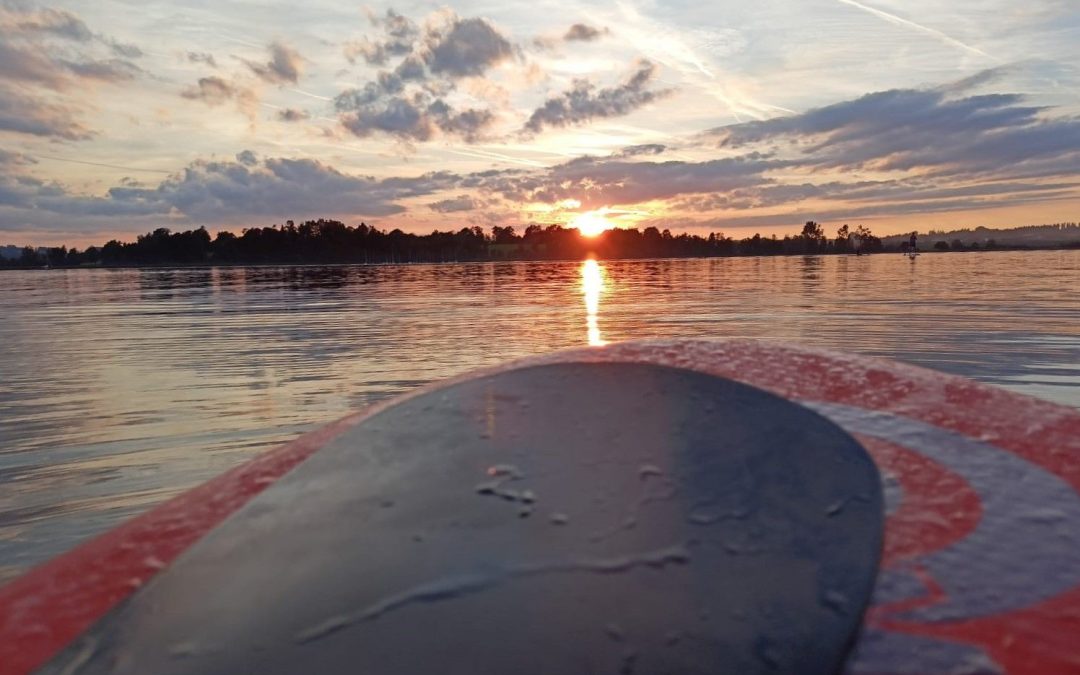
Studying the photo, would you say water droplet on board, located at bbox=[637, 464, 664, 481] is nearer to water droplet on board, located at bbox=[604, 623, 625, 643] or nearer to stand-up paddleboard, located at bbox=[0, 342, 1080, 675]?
stand-up paddleboard, located at bbox=[0, 342, 1080, 675]

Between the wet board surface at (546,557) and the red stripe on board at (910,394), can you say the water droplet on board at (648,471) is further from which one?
the red stripe on board at (910,394)

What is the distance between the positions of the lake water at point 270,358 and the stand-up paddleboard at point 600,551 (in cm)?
230

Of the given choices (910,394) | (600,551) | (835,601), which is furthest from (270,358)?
(835,601)

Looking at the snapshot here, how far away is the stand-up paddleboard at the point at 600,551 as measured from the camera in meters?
1.06

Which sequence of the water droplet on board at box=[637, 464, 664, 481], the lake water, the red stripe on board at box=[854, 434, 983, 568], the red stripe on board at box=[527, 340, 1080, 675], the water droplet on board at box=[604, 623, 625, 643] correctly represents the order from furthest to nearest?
1. the lake water
2. the red stripe on board at box=[527, 340, 1080, 675]
3. the water droplet on board at box=[637, 464, 664, 481]
4. the red stripe on board at box=[854, 434, 983, 568]
5. the water droplet on board at box=[604, 623, 625, 643]

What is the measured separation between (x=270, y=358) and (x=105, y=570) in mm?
7960

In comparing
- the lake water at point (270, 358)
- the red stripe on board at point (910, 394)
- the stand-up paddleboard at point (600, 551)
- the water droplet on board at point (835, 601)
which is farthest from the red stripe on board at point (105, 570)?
the lake water at point (270, 358)

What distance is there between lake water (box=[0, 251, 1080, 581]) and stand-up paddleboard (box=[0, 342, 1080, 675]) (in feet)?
7.54

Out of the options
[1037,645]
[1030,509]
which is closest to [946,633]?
[1037,645]

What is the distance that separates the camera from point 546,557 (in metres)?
1.21

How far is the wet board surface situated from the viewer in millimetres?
1055

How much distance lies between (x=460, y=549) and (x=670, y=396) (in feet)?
2.26

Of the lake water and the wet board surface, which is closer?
the wet board surface

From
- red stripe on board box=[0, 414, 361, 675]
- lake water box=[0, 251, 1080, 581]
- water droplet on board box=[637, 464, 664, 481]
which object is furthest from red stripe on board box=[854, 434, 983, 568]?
lake water box=[0, 251, 1080, 581]
